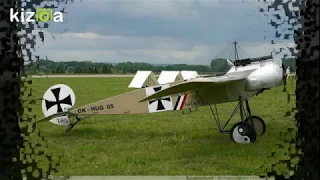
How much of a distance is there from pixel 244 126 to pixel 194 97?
601 millimetres

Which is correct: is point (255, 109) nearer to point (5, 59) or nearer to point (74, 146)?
point (74, 146)

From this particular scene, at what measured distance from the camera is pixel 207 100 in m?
4.38

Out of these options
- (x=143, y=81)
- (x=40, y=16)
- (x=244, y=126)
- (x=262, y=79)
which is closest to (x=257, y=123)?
(x=244, y=126)

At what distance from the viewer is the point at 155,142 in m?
3.63

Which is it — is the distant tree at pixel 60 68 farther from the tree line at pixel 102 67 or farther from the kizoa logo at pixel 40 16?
the kizoa logo at pixel 40 16

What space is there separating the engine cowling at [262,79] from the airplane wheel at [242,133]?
333mm

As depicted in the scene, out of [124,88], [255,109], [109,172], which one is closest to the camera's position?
[109,172]

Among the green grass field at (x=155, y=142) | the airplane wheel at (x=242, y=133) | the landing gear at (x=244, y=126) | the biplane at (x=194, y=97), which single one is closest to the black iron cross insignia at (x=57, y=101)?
the biplane at (x=194, y=97)

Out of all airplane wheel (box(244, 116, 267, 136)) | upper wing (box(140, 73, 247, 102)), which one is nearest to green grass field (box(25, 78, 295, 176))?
airplane wheel (box(244, 116, 267, 136))

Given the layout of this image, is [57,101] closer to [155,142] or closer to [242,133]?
[155,142]

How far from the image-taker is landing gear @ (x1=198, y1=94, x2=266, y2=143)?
4023 mm

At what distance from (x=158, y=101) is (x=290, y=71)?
88.1 inches

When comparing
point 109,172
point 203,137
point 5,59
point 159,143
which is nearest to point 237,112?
point 203,137

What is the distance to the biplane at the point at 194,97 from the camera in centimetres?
360
